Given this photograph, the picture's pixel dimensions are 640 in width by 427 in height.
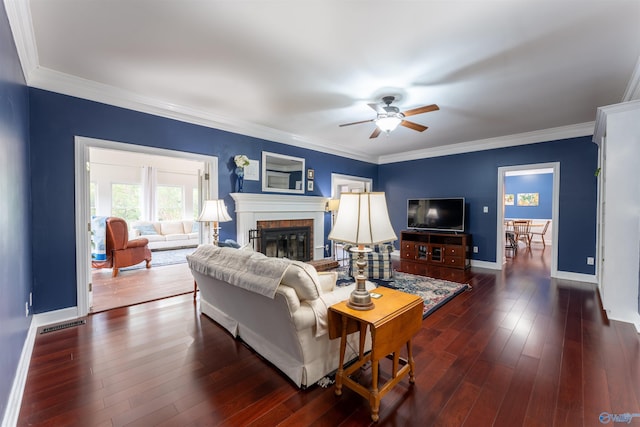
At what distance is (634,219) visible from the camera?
9.50 feet

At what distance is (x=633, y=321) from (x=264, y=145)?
510 cm

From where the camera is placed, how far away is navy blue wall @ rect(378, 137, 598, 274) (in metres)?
4.36

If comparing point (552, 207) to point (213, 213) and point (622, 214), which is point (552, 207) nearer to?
point (622, 214)

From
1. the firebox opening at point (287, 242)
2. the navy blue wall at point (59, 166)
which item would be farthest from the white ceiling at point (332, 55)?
the firebox opening at point (287, 242)

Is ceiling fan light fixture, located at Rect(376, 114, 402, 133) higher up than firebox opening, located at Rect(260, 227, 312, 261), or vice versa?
ceiling fan light fixture, located at Rect(376, 114, 402, 133)

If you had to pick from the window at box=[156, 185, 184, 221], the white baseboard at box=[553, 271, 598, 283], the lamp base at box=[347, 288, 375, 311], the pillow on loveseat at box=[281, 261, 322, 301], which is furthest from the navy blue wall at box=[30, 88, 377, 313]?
the white baseboard at box=[553, 271, 598, 283]

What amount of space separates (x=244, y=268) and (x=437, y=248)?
4.48 metres

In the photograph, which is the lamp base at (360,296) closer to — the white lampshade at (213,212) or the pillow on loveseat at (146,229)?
the white lampshade at (213,212)

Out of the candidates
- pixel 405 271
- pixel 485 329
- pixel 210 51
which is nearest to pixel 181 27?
pixel 210 51

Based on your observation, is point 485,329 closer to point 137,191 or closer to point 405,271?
point 405,271

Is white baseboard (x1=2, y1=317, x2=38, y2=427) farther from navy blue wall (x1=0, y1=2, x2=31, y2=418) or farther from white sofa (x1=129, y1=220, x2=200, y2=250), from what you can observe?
white sofa (x1=129, y1=220, x2=200, y2=250)

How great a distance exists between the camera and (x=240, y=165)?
4121mm

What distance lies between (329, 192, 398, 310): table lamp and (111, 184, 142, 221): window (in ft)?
26.5

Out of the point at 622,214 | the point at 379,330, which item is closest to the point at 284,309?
the point at 379,330
